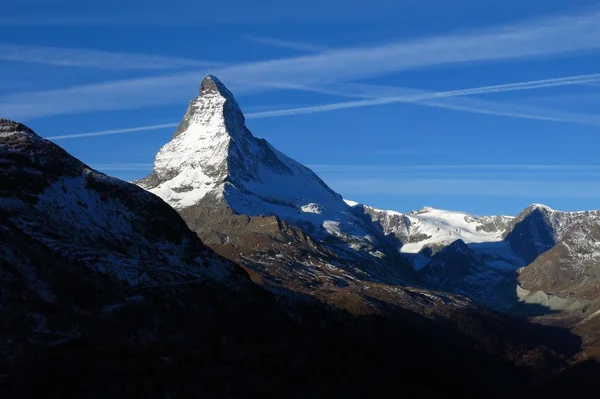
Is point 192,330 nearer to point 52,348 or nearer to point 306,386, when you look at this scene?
point 306,386

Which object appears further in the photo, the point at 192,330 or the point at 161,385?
the point at 192,330

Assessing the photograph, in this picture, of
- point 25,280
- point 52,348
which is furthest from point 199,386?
point 25,280

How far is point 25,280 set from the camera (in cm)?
18150

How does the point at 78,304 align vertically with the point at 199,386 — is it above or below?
above

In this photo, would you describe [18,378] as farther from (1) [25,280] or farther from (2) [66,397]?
(1) [25,280]

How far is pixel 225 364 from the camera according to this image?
183m

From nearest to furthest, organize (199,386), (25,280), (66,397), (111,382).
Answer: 1. (66,397)
2. (111,382)
3. (199,386)
4. (25,280)

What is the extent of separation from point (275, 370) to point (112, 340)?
116 ft

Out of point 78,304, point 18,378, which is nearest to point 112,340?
point 78,304

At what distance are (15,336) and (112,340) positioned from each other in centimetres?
1793

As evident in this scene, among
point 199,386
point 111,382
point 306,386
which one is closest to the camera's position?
point 111,382

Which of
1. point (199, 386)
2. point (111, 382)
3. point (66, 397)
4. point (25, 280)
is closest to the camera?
point (66, 397)

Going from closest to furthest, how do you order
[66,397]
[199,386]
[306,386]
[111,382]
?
1. [66,397]
2. [111,382]
3. [199,386]
4. [306,386]

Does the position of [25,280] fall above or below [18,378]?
above
